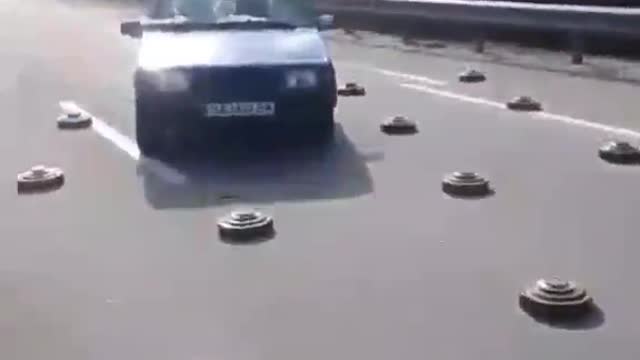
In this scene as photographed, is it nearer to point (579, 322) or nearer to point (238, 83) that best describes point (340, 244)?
point (579, 322)

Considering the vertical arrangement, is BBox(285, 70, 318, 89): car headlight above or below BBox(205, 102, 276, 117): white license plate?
above

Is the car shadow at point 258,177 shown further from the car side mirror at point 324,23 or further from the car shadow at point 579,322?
the car shadow at point 579,322

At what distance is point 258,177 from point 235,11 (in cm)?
257

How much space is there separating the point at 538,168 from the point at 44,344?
4.32 m

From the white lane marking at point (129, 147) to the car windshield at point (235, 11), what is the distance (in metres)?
1.19

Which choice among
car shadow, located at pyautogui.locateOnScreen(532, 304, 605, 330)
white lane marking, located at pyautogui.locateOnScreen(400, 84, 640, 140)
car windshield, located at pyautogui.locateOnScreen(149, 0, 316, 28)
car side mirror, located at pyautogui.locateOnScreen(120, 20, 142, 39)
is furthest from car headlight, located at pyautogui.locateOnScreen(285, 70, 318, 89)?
car shadow, located at pyautogui.locateOnScreen(532, 304, 605, 330)

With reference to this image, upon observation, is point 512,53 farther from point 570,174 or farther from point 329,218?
point 329,218

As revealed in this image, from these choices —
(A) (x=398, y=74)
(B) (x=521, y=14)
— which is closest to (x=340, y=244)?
(A) (x=398, y=74)

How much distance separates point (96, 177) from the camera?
7.86 metres

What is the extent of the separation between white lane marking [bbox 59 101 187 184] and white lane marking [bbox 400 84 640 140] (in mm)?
3724

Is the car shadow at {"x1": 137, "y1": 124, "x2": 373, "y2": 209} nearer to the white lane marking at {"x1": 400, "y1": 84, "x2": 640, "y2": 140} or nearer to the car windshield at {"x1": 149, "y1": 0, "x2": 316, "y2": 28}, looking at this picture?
the car windshield at {"x1": 149, "y1": 0, "x2": 316, "y2": 28}

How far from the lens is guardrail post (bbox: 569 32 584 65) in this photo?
14234mm

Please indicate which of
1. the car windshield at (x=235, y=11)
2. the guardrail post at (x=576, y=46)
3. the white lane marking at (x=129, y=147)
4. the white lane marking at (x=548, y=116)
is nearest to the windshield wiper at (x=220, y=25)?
the car windshield at (x=235, y=11)

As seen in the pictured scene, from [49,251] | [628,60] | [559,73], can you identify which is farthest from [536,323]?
[628,60]
